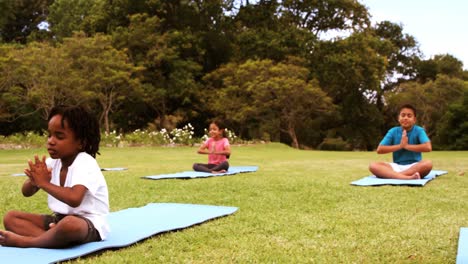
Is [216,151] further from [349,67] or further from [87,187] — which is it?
[349,67]

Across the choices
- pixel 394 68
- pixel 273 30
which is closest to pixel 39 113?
pixel 273 30

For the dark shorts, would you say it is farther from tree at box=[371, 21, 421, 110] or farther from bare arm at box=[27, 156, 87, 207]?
tree at box=[371, 21, 421, 110]

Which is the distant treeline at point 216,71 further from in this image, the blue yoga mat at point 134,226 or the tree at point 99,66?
the blue yoga mat at point 134,226

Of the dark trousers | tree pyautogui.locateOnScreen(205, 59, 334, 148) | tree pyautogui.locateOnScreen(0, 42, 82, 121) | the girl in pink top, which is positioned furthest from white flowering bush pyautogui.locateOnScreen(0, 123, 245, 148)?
the dark trousers

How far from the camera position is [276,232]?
356 centimetres

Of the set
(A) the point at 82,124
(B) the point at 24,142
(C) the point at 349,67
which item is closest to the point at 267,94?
(C) the point at 349,67

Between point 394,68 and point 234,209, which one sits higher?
point 394,68

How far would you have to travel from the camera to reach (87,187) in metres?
3.05

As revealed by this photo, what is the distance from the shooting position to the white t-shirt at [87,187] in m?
3.06

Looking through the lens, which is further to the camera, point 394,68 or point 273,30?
point 394,68

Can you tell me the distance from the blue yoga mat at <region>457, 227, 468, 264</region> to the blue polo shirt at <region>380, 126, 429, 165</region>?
386cm

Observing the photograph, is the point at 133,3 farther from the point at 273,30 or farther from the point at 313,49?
the point at 313,49

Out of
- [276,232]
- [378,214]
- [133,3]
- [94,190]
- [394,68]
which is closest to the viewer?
[94,190]

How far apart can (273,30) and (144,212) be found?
20.6 meters
